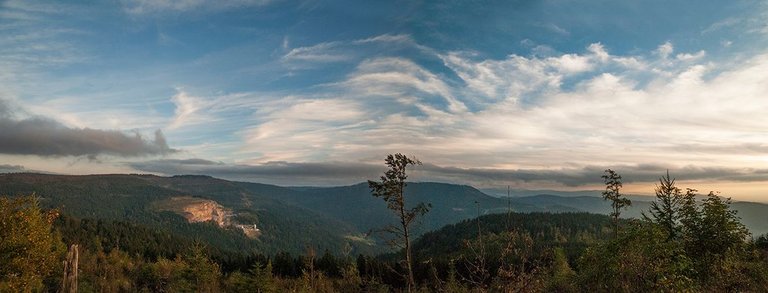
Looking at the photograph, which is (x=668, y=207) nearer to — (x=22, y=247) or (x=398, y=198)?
(x=398, y=198)

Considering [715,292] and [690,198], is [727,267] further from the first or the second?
[690,198]

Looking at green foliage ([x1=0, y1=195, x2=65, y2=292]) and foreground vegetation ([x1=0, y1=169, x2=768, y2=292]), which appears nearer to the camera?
foreground vegetation ([x1=0, y1=169, x2=768, y2=292])

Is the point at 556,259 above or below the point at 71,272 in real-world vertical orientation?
below

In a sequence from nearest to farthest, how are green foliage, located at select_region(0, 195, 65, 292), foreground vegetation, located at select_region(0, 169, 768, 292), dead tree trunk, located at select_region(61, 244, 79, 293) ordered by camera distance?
foreground vegetation, located at select_region(0, 169, 768, 292) → dead tree trunk, located at select_region(61, 244, 79, 293) → green foliage, located at select_region(0, 195, 65, 292)

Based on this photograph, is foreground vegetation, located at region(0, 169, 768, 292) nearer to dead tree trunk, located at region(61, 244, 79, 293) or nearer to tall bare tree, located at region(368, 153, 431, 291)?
tall bare tree, located at region(368, 153, 431, 291)

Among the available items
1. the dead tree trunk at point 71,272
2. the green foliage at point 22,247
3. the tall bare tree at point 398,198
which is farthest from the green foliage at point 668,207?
A: the green foliage at point 22,247

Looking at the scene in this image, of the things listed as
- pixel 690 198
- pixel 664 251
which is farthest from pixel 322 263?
pixel 664 251

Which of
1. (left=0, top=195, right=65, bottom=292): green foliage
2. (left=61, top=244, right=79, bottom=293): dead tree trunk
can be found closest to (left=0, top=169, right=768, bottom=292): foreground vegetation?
(left=0, top=195, right=65, bottom=292): green foliage

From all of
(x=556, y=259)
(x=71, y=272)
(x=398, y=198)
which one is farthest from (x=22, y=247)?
(x=556, y=259)
